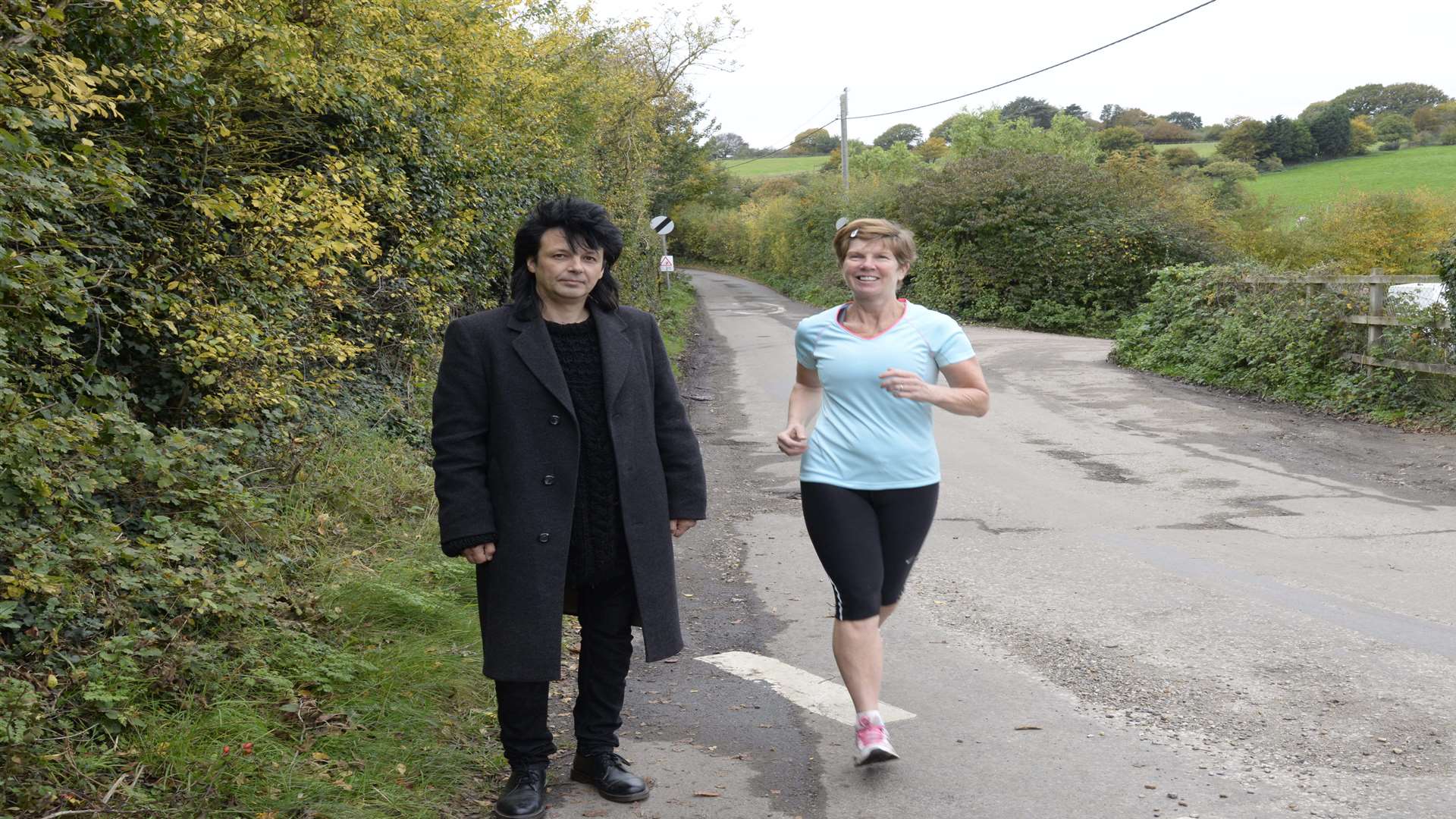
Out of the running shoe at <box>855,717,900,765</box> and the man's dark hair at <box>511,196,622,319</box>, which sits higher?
the man's dark hair at <box>511,196,622,319</box>

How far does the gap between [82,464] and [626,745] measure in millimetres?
2175

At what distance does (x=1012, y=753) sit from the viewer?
435cm

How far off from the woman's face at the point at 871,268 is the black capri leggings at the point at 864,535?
2.29 ft

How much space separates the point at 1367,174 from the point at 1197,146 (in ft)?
74.6

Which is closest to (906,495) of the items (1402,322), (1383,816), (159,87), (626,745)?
(626,745)

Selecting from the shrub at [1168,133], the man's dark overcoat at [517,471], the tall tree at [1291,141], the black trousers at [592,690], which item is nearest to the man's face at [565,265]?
the man's dark overcoat at [517,471]

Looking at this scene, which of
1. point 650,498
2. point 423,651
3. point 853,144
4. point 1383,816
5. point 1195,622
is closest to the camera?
point 1383,816

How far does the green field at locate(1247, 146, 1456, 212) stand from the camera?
58.4m

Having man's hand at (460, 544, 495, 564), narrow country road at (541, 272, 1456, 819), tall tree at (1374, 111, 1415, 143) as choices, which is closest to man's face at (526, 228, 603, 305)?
man's hand at (460, 544, 495, 564)

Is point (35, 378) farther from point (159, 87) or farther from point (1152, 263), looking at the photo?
point (1152, 263)

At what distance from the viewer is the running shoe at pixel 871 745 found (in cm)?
415

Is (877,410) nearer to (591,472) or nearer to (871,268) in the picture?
(871,268)

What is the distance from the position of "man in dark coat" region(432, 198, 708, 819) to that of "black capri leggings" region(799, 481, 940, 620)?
456 millimetres

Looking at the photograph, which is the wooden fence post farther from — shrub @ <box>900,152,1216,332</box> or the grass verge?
shrub @ <box>900,152,1216,332</box>
